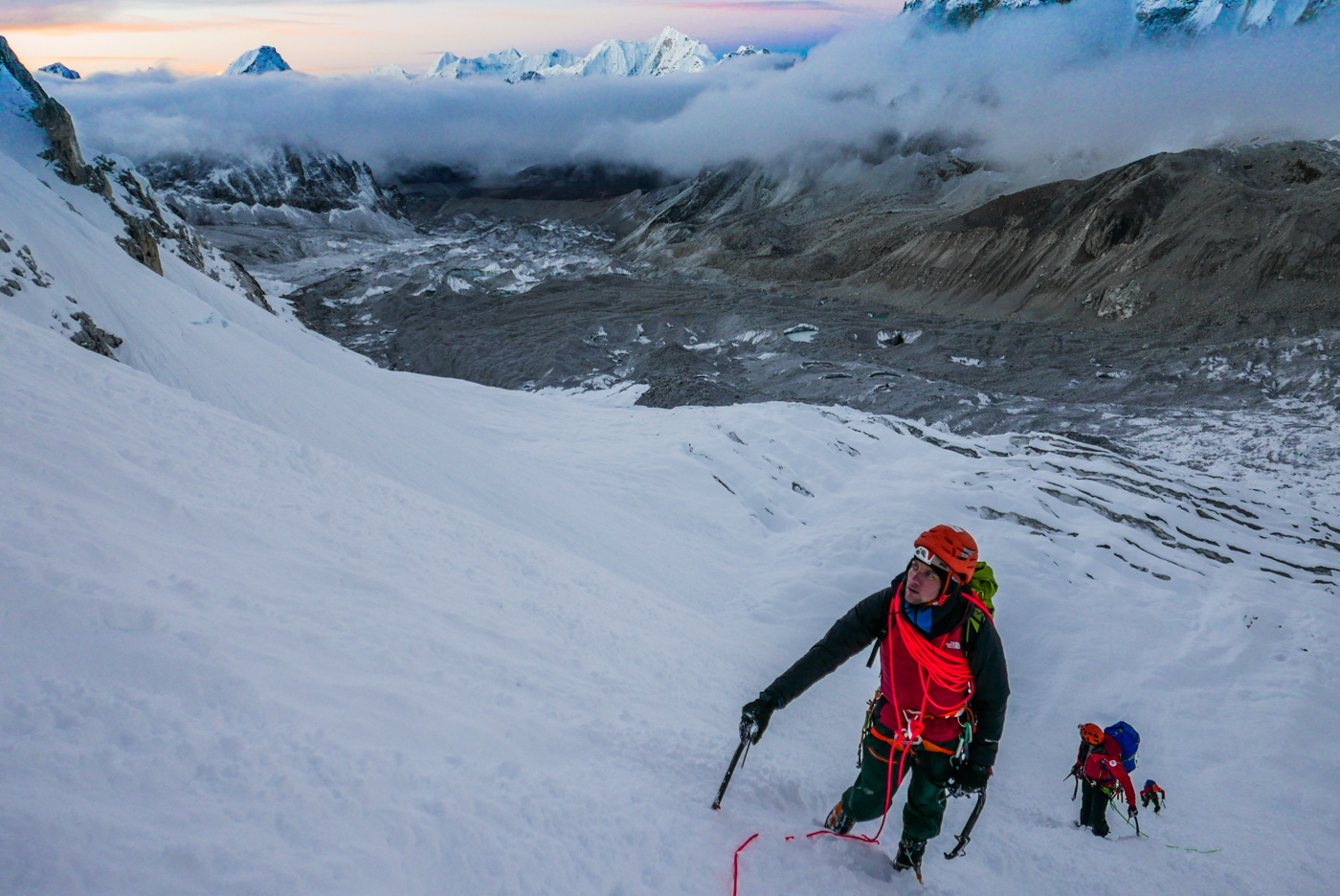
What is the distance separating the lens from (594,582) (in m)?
6.22

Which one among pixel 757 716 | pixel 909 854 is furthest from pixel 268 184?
pixel 909 854

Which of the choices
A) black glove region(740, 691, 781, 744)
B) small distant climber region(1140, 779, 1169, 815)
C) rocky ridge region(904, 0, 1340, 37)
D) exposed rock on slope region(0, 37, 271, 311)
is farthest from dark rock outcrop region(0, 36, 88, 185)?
rocky ridge region(904, 0, 1340, 37)

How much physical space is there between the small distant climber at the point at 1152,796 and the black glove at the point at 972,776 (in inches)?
138

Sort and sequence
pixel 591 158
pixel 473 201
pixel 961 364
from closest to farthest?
pixel 961 364 → pixel 473 201 → pixel 591 158

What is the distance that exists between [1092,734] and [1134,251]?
132 ft

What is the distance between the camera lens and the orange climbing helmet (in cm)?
516

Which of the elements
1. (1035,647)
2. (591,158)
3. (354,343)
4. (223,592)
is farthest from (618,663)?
(591,158)

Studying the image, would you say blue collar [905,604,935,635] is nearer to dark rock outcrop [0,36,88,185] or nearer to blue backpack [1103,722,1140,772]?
blue backpack [1103,722,1140,772]

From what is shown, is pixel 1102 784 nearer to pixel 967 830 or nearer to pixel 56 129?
pixel 967 830

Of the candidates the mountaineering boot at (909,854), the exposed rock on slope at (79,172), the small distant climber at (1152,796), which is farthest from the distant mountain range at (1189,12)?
the mountaineering boot at (909,854)

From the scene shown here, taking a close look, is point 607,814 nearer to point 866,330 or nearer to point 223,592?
point 223,592

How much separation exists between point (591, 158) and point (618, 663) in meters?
177

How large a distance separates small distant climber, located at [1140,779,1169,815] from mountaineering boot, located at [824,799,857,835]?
3.65 m

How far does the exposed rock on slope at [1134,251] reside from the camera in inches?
1187
